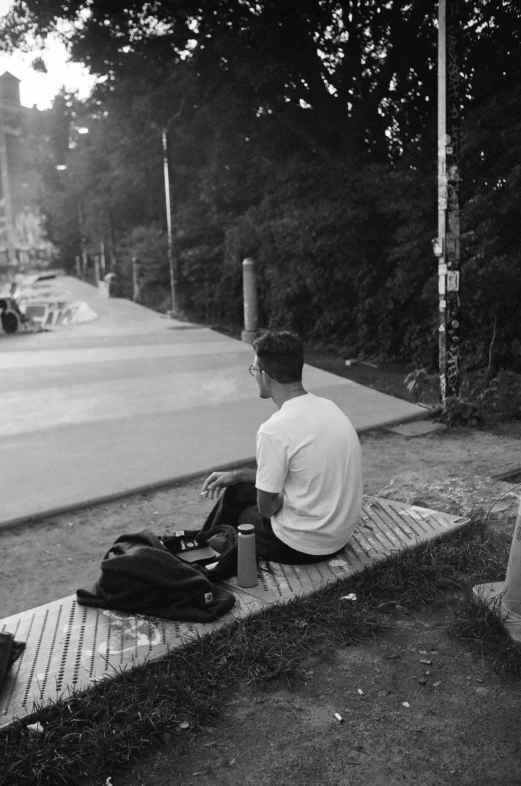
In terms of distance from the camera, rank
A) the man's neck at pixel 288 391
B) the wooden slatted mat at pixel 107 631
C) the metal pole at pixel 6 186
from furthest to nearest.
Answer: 1. the metal pole at pixel 6 186
2. the man's neck at pixel 288 391
3. the wooden slatted mat at pixel 107 631

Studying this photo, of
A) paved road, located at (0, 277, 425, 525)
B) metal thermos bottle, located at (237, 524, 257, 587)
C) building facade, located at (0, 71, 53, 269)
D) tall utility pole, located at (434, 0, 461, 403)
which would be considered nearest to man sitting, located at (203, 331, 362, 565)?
metal thermos bottle, located at (237, 524, 257, 587)

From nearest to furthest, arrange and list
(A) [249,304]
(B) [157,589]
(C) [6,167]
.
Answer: (B) [157,589] < (A) [249,304] < (C) [6,167]

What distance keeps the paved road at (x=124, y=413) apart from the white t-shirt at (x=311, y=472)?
7.85 feet

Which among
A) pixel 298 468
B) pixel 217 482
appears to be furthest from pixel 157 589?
pixel 298 468

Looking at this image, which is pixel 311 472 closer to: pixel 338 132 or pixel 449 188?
pixel 449 188

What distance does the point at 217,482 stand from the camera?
434 cm

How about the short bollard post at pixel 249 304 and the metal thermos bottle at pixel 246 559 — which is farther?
the short bollard post at pixel 249 304

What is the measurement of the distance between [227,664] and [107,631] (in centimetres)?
62

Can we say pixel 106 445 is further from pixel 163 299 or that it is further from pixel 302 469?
pixel 163 299

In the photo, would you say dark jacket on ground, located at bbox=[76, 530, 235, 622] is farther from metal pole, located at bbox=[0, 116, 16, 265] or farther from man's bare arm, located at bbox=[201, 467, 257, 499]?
metal pole, located at bbox=[0, 116, 16, 265]

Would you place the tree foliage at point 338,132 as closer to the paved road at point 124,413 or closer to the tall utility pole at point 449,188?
the tall utility pole at point 449,188

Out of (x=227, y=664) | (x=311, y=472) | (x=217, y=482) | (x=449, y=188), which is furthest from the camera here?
(x=449, y=188)

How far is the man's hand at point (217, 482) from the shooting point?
4340 millimetres

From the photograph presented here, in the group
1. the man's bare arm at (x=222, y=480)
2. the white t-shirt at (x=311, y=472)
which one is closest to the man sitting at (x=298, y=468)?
the white t-shirt at (x=311, y=472)
